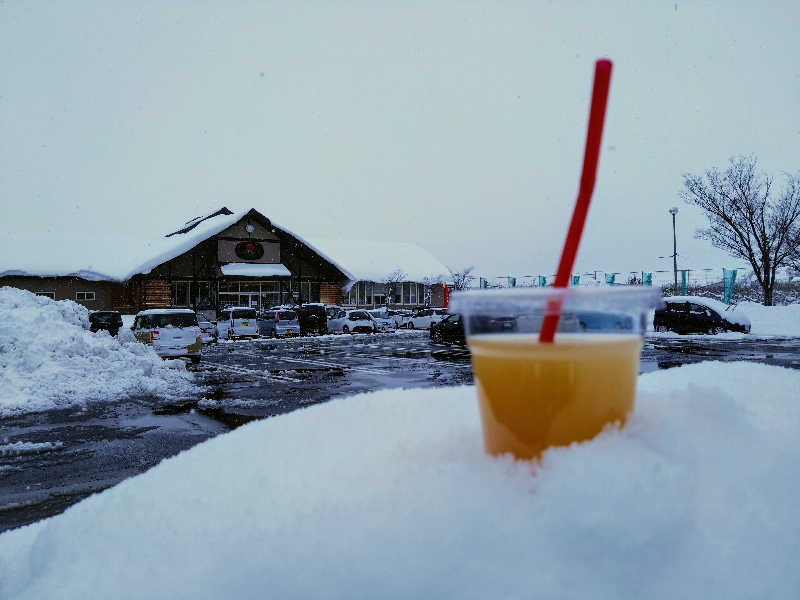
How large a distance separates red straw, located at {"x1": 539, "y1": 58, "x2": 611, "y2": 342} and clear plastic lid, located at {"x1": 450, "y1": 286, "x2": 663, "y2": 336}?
0.07ft

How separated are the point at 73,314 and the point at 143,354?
205cm

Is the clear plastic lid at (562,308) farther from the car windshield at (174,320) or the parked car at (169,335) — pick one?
the car windshield at (174,320)

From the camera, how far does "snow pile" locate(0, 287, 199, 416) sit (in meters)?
9.37

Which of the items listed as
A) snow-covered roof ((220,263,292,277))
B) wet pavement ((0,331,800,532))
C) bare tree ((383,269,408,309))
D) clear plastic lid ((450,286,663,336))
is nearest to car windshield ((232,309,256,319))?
wet pavement ((0,331,800,532))

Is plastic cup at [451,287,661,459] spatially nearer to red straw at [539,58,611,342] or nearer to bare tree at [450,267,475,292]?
red straw at [539,58,611,342]

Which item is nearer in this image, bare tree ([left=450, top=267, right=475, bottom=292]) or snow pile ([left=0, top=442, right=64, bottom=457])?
snow pile ([left=0, top=442, right=64, bottom=457])

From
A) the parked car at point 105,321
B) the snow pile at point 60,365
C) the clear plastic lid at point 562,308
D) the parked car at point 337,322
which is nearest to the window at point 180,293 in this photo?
the parked car at point 105,321

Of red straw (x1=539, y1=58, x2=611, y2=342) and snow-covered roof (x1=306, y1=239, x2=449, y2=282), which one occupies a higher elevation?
snow-covered roof (x1=306, y1=239, x2=449, y2=282)

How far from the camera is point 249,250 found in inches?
1481

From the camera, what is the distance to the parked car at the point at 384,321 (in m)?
32.0

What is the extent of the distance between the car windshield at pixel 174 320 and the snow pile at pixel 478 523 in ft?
55.2

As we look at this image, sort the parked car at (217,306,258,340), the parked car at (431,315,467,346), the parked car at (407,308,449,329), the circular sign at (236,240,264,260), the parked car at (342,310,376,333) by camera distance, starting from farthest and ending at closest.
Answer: the circular sign at (236,240,264,260)
the parked car at (407,308,449,329)
the parked car at (342,310,376,333)
the parked car at (217,306,258,340)
the parked car at (431,315,467,346)

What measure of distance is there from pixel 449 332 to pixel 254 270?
18.0 m

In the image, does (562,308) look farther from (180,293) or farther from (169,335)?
(180,293)
